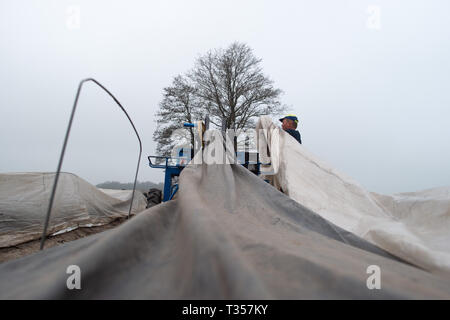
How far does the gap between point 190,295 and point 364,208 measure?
7.29ft

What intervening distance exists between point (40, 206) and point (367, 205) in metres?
4.57

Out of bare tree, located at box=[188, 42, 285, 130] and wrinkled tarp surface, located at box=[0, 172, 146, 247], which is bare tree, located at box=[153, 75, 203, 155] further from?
wrinkled tarp surface, located at box=[0, 172, 146, 247]

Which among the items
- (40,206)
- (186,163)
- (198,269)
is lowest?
(40,206)

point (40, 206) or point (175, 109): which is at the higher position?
point (175, 109)

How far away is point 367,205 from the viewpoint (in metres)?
2.13

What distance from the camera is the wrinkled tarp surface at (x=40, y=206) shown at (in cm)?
276

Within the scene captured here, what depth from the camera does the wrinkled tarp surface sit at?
2764mm

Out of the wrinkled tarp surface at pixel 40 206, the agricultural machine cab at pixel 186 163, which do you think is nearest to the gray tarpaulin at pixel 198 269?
the agricultural machine cab at pixel 186 163

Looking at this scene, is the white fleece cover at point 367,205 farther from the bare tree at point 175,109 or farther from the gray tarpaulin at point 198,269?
the bare tree at point 175,109

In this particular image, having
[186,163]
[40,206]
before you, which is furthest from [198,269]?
[40,206]

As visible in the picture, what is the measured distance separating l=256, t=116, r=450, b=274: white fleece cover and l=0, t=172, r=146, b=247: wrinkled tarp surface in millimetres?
3446

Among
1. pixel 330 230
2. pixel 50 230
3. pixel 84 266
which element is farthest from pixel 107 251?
pixel 50 230

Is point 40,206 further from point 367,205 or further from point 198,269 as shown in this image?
point 367,205

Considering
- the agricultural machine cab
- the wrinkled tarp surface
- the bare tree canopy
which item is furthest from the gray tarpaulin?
the bare tree canopy
